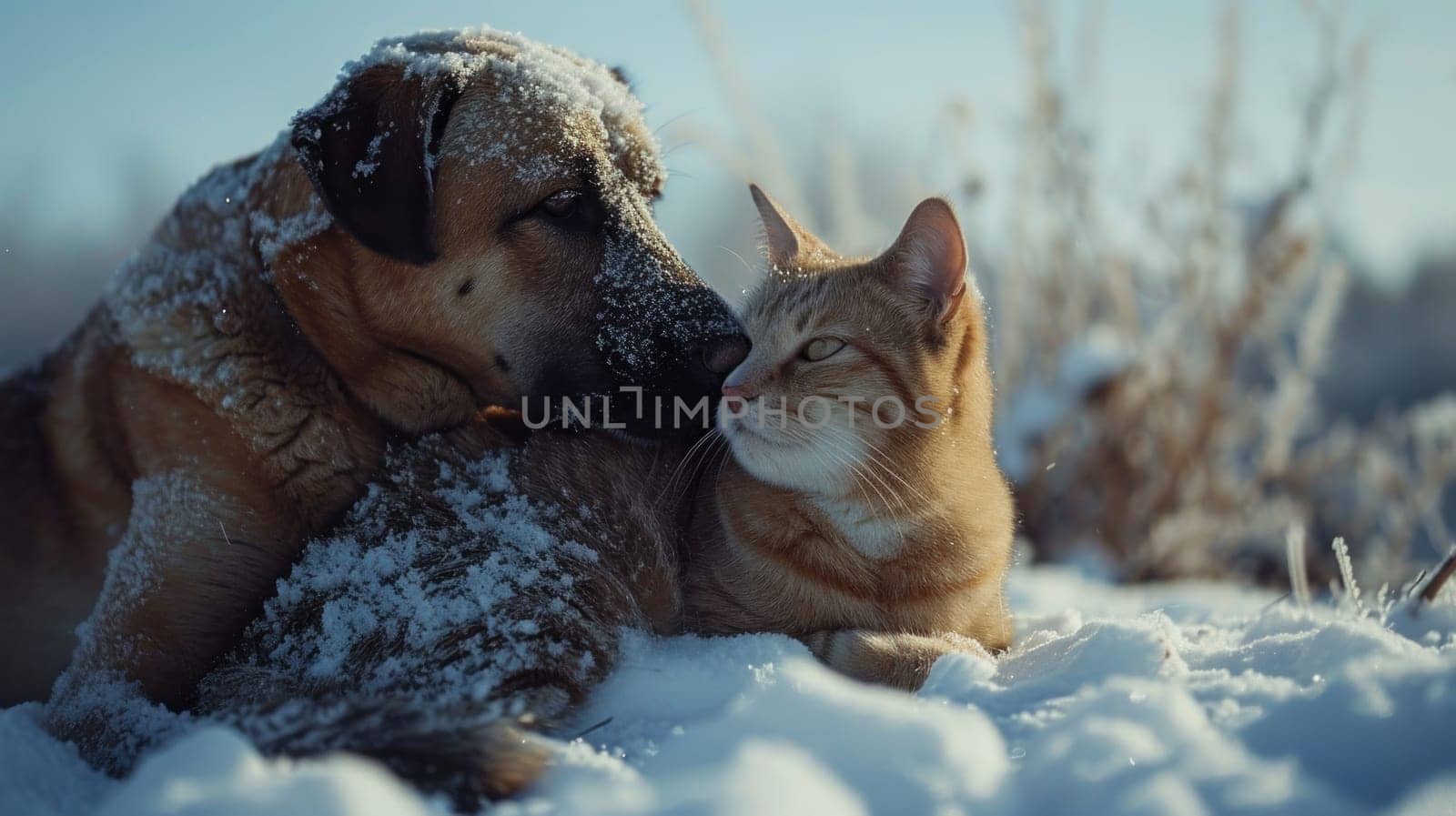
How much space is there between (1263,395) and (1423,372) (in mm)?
7789

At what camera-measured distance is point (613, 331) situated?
232cm

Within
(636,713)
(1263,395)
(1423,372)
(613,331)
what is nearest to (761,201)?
(613,331)

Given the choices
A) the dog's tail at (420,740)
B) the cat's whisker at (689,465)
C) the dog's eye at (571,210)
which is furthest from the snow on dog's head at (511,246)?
the dog's tail at (420,740)

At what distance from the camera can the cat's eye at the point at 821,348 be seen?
2.38 m

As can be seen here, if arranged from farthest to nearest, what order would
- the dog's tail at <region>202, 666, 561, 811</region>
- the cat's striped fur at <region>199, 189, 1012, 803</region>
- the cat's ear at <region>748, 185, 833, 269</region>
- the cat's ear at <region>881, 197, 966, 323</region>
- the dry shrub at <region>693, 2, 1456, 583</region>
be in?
the dry shrub at <region>693, 2, 1456, 583</region>
the cat's ear at <region>748, 185, 833, 269</region>
the cat's ear at <region>881, 197, 966, 323</region>
the cat's striped fur at <region>199, 189, 1012, 803</region>
the dog's tail at <region>202, 666, 561, 811</region>

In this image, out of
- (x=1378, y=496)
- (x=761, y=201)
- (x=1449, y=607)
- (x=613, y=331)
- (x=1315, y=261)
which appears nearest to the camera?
(x=1449, y=607)

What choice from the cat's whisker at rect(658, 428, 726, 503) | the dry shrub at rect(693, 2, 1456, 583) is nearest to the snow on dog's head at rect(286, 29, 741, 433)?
the cat's whisker at rect(658, 428, 726, 503)

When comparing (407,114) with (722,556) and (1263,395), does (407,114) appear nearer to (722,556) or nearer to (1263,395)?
(722,556)

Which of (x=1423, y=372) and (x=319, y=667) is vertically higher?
(x=319, y=667)

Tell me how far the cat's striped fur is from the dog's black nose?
0.05 meters

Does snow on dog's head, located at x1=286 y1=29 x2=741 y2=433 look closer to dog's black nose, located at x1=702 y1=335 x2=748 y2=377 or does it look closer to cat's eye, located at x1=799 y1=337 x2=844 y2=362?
dog's black nose, located at x1=702 y1=335 x2=748 y2=377

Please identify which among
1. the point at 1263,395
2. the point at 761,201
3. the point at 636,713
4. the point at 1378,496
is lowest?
the point at 1378,496

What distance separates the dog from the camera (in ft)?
7.03

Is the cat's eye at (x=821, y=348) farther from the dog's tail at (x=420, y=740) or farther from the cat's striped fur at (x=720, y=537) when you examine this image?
the dog's tail at (x=420, y=740)
